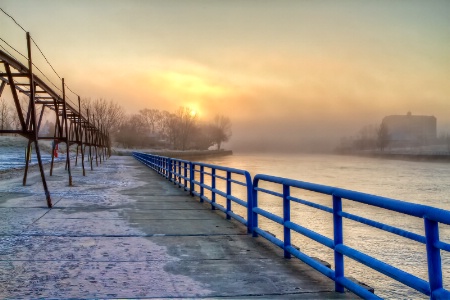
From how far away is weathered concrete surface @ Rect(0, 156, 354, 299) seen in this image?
169 inches

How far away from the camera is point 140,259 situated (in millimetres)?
5539

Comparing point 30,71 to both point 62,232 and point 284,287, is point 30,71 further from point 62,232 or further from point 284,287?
point 284,287

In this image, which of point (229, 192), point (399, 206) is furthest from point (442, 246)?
point (229, 192)

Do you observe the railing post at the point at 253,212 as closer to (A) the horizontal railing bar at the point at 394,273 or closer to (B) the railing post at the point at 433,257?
(A) the horizontal railing bar at the point at 394,273

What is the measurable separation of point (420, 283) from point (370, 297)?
80 centimetres

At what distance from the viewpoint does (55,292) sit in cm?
418

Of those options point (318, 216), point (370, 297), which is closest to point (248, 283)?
point (370, 297)

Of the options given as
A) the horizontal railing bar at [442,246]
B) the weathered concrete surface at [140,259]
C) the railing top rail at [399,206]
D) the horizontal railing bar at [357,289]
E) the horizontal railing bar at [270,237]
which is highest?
the railing top rail at [399,206]

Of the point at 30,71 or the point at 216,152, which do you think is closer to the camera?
the point at 30,71

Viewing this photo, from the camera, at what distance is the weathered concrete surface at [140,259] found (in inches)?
169

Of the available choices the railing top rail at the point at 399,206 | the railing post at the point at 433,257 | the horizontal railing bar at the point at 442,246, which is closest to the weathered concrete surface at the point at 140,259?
the railing top rail at the point at 399,206

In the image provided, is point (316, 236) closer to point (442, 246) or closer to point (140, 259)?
point (442, 246)

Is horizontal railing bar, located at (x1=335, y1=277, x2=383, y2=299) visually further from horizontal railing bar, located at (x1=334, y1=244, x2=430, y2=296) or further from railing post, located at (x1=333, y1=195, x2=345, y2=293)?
horizontal railing bar, located at (x1=334, y1=244, x2=430, y2=296)

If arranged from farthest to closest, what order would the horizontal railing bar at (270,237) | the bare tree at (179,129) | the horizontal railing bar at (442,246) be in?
1. the bare tree at (179,129)
2. the horizontal railing bar at (270,237)
3. the horizontal railing bar at (442,246)
